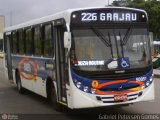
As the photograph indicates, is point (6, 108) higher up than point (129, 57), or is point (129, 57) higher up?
point (129, 57)

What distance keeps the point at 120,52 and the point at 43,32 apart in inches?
131

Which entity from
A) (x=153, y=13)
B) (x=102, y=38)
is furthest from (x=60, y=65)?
(x=153, y=13)

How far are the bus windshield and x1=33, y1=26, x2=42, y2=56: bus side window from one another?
3.26m

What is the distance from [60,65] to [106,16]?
175 centimetres

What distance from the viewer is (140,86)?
1037cm

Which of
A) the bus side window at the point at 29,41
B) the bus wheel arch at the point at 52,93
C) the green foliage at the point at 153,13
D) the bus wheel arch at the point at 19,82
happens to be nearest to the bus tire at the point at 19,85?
the bus wheel arch at the point at 19,82

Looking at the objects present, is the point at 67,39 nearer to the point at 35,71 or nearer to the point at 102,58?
the point at 102,58

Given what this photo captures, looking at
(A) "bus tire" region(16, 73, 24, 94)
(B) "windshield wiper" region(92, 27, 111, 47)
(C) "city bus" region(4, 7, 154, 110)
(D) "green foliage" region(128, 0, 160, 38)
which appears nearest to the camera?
(C) "city bus" region(4, 7, 154, 110)

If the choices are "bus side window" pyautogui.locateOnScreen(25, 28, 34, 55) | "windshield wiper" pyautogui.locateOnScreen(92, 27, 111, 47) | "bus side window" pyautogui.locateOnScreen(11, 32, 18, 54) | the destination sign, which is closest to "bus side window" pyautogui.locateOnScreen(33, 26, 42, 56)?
"bus side window" pyautogui.locateOnScreen(25, 28, 34, 55)

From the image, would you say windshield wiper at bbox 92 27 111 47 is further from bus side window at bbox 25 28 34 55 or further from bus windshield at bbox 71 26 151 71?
bus side window at bbox 25 28 34 55

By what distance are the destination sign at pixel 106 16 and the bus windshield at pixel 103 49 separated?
0.77 feet

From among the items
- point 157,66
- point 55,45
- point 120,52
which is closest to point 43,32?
point 55,45

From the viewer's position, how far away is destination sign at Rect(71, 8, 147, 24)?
1030cm

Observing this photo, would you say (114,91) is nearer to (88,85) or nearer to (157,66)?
(88,85)
